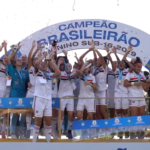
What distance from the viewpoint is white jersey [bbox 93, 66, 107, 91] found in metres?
7.87

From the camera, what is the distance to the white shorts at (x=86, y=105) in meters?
7.31

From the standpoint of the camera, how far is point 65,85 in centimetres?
777

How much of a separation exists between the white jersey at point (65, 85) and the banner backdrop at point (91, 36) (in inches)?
66.8

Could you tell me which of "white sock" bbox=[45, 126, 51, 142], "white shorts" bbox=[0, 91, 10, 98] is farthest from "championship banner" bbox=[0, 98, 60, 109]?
"white shorts" bbox=[0, 91, 10, 98]

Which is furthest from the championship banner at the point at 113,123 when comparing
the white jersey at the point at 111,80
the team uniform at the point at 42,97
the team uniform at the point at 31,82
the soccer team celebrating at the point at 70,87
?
the white jersey at the point at 111,80

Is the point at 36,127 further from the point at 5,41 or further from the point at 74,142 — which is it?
the point at 5,41

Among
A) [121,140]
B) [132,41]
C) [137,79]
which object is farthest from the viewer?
[132,41]

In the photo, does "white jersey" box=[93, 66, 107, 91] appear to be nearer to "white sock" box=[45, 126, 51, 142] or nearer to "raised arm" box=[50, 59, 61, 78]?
"raised arm" box=[50, 59, 61, 78]

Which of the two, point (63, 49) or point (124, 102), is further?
point (63, 49)

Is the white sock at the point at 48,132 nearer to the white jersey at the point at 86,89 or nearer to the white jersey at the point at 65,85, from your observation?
the white jersey at the point at 65,85

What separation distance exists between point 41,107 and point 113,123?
1259mm

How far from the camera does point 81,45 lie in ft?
30.9

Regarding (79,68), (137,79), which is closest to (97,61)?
(79,68)

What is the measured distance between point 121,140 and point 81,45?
3.17 metres
